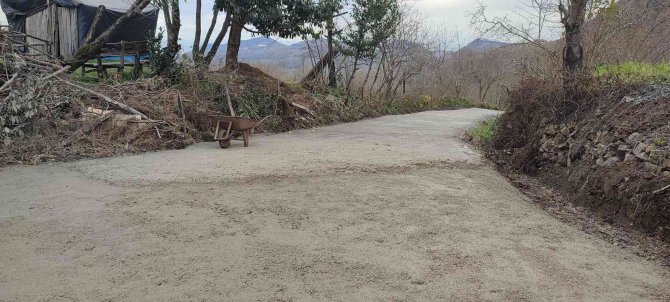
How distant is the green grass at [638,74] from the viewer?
752cm

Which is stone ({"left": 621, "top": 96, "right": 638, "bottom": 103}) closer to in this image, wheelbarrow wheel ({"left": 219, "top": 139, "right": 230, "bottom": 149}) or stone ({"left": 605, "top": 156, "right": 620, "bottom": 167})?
stone ({"left": 605, "top": 156, "right": 620, "bottom": 167})

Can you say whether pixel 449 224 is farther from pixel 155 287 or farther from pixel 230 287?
pixel 155 287

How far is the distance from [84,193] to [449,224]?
4339mm

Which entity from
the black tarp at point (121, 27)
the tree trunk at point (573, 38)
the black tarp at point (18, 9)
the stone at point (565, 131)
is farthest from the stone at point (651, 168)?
the black tarp at point (18, 9)

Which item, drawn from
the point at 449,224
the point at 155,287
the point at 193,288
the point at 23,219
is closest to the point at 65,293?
the point at 155,287

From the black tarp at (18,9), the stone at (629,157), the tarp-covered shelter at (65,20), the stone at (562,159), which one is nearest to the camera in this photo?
the stone at (629,157)

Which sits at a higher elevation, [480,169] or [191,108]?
[191,108]

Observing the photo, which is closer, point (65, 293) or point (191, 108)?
point (65, 293)

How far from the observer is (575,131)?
8.00 metres

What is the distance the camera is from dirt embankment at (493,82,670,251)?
5.36m

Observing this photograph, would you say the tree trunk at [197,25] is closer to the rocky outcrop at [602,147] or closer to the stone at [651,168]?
the rocky outcrop at [602,147]

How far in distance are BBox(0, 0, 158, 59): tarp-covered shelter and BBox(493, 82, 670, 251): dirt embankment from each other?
39.2 feet

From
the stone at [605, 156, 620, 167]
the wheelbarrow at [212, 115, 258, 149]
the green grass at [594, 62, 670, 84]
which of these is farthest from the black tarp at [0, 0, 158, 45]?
the stone at [605, 156, 620, 167]

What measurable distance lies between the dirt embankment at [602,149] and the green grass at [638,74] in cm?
21
